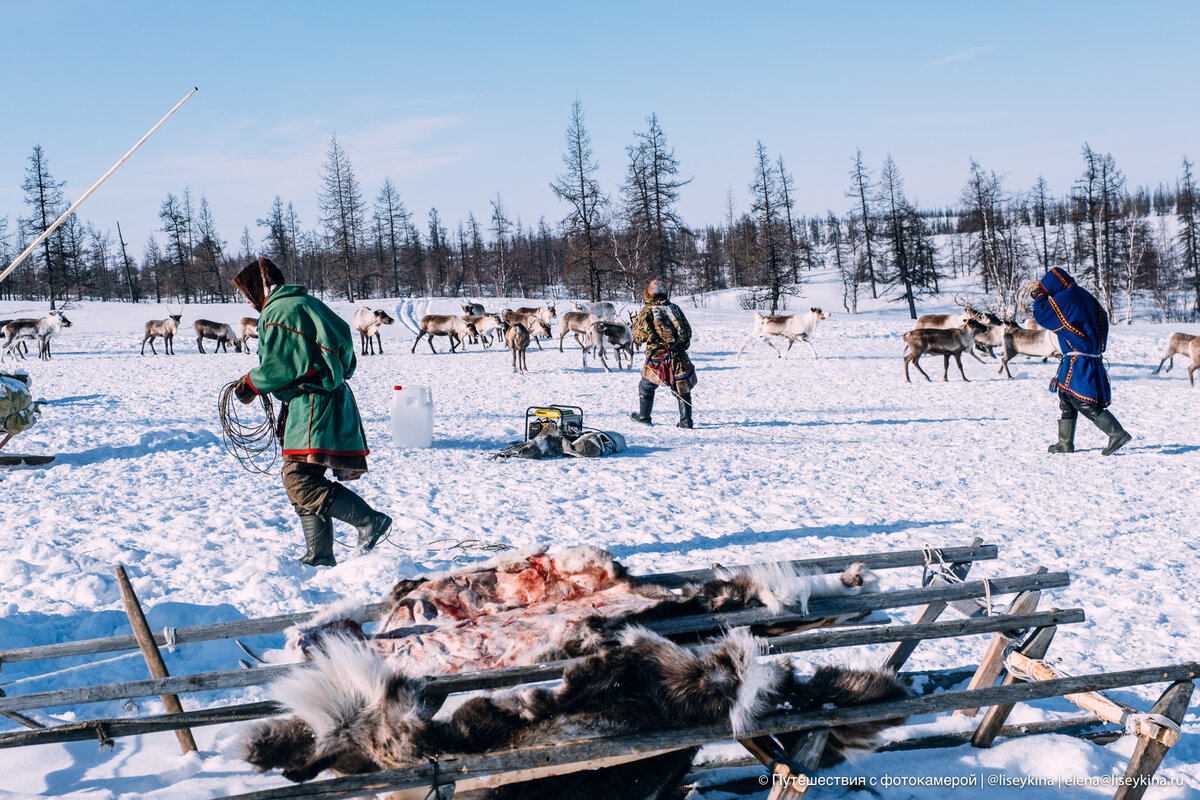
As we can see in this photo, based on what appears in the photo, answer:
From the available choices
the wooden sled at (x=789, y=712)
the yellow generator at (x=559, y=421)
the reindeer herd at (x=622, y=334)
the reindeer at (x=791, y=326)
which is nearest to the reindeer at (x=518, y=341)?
the reindeer herd at (x=622, y=334)

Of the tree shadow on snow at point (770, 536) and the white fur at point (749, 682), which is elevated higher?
the white fur at point (749, 682)

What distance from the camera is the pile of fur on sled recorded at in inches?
79.6

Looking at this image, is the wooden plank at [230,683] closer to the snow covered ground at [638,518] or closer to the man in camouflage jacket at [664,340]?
the snow covered ground at [638,518]

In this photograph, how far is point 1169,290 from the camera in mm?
63438

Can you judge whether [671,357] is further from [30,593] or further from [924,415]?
[30,593]

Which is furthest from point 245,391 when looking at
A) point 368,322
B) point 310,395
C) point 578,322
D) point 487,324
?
point 368,322

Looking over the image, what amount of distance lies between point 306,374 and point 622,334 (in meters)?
13.4

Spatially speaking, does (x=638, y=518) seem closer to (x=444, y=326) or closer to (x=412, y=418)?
(x=412, y=418)

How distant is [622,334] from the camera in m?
17.7

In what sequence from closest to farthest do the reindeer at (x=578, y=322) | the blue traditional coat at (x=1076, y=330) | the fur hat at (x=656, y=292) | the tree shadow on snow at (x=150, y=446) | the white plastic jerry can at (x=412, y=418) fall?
the blue traditional coat at (x=1076, y=330), the tree shadow on snow at (x=150, y=446), the white plastic jerry can at (x=412, y=418), the fur hat at (x=656, y=292), the reindeer at (x=578, y=322)

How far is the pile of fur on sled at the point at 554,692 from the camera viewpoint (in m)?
2.02

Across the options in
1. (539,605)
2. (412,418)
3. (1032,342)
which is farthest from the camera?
(1032,342)

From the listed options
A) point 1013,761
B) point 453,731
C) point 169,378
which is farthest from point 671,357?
point 169,378

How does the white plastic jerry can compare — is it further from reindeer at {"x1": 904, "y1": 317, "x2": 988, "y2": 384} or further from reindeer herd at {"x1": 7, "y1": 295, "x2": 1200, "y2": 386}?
reindeer at {"x1": 904, "y1": 317, "x2": 988, "y2": 384}
